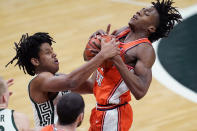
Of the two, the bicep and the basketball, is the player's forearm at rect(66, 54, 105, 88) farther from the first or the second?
the bicep

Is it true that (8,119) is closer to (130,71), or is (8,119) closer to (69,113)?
(69,113)

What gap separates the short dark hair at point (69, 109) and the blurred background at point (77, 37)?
2.72 meters

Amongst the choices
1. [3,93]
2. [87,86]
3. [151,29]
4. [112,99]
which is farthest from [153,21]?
[3,93]

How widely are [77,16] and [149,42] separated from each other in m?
6.04

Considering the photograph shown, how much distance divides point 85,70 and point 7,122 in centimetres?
80

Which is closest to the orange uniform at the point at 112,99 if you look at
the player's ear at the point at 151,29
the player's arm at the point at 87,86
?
the player's ear at the point at 151,29

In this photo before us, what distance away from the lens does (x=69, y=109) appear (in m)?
3.35

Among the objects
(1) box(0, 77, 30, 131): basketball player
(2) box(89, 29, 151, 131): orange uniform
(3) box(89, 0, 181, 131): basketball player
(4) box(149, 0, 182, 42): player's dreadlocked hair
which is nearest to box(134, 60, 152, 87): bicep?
(3) box(89, 0, 181, 131): basketball player

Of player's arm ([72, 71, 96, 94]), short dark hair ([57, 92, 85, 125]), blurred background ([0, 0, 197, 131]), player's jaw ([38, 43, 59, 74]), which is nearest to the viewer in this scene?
short dark hair ([57, 92, 85, 125])

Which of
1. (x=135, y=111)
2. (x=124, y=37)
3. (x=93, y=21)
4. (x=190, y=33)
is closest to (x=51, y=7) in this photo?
(x=93, y=21)

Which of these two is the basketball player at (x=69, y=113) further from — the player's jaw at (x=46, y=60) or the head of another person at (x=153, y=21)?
the head of another person at (x=153, y=21)

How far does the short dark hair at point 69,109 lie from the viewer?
3352 millimetres

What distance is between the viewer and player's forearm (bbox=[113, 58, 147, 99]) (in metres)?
3.82

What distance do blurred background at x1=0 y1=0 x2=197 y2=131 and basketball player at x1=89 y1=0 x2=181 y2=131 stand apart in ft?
5.94
